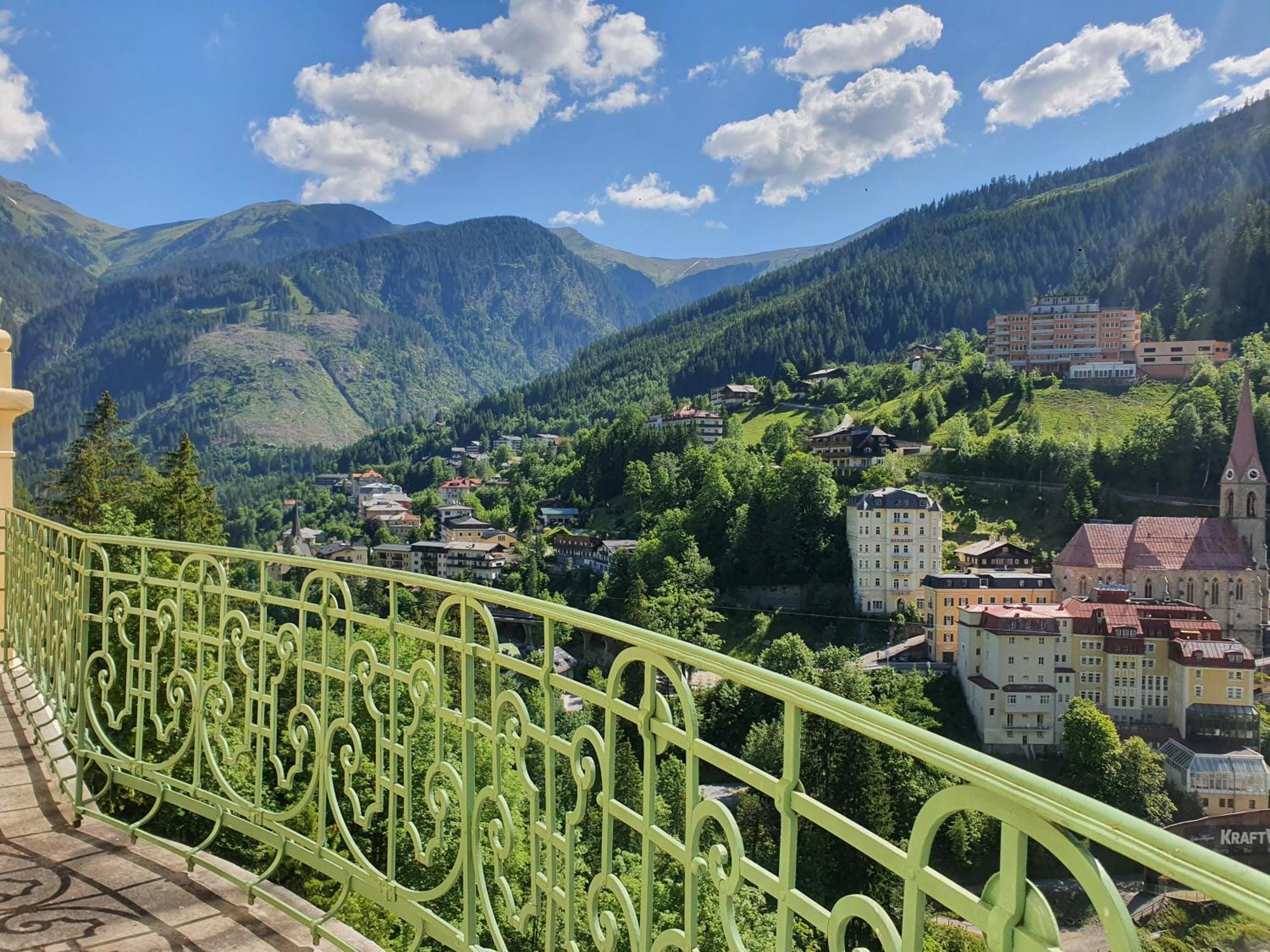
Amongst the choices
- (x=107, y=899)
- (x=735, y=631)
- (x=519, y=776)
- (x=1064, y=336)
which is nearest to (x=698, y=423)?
(x=735, y=631)

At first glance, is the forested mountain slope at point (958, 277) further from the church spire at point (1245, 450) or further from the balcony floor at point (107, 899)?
the balcony floor at point (107, 899)

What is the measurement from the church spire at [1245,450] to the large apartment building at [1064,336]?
21.3 meters

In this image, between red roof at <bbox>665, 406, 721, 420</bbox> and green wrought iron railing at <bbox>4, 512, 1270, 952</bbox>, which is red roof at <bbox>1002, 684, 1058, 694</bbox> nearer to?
green wrought iron railing at <bbox>4, 512, 1270, 952</bbox>

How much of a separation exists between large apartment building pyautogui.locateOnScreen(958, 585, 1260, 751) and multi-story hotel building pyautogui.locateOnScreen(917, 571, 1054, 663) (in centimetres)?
262

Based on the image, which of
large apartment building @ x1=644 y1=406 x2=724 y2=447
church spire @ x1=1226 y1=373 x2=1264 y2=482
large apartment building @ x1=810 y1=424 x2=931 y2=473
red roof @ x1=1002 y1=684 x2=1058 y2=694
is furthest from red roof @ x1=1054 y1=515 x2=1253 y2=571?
large apartment building @ x1=644 y1=406 x2=724 y2=447

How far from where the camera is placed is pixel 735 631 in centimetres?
5447

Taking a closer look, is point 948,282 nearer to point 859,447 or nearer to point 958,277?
point 958,277

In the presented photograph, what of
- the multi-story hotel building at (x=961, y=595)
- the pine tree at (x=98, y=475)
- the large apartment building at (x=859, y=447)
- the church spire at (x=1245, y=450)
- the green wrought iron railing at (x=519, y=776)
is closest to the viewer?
the green wrought iron railing at (x=519, y=776)

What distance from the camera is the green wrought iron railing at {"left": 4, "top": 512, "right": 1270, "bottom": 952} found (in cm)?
106

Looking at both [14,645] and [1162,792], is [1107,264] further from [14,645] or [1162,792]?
[14,645]

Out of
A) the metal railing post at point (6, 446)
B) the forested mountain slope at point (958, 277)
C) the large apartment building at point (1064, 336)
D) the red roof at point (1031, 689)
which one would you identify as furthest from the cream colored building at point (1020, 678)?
the forested mountain slope at point (958, 277)

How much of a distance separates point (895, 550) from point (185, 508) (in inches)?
1644

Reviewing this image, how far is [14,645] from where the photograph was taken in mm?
4910

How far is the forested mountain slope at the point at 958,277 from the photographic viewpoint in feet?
387
